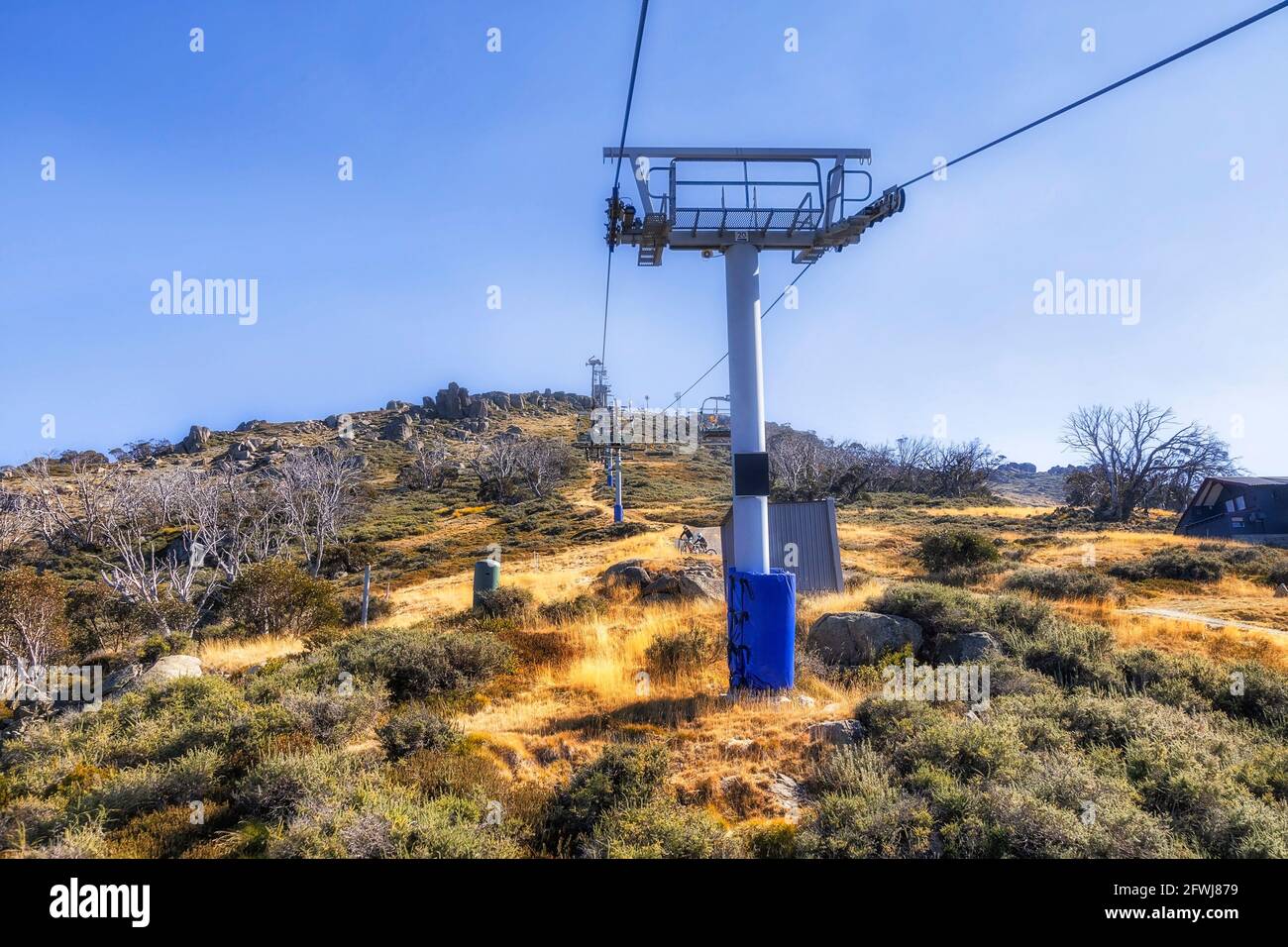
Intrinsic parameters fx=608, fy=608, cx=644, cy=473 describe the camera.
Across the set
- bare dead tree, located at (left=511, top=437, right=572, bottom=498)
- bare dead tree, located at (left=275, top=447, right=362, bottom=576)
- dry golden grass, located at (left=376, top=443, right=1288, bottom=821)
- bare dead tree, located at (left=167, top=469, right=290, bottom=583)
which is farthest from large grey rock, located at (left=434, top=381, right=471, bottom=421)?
dry golden grass, located at (left=376, top=443, right=1288, bottom=821)

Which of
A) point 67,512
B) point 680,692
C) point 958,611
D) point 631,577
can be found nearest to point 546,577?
point 631,577

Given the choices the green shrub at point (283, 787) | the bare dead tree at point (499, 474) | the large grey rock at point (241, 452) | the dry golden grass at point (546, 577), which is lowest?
the dry golden grass at point (546, 577)

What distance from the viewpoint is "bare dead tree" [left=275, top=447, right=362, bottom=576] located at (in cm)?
3172

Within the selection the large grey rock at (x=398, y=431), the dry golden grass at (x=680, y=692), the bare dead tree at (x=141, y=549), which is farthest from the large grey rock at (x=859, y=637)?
the large grey rock at (x=398, y=431)

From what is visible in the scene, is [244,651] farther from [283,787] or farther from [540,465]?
[540,465]

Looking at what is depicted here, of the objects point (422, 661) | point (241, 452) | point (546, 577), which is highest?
point (241, 452)

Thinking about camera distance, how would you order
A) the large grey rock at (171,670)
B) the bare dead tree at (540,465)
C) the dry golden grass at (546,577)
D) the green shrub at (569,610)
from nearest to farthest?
the large grey rock at (171,670), the green shrub at (569,610), the dry golden grass at (546,577), the bare dead tree at (540,465)

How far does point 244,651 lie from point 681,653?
9.60 metres

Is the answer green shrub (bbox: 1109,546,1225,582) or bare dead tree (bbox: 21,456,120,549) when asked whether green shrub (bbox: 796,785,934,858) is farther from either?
bare dead tree (bbox: 21,456,120,549)

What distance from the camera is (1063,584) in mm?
16547

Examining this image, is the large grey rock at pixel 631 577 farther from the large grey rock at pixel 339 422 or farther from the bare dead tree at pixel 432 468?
the large grey rock at pixel 339 422

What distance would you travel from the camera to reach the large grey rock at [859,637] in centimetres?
1044

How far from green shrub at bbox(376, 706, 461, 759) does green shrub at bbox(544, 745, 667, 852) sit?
1875 mm

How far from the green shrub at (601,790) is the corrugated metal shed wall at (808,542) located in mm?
11557
